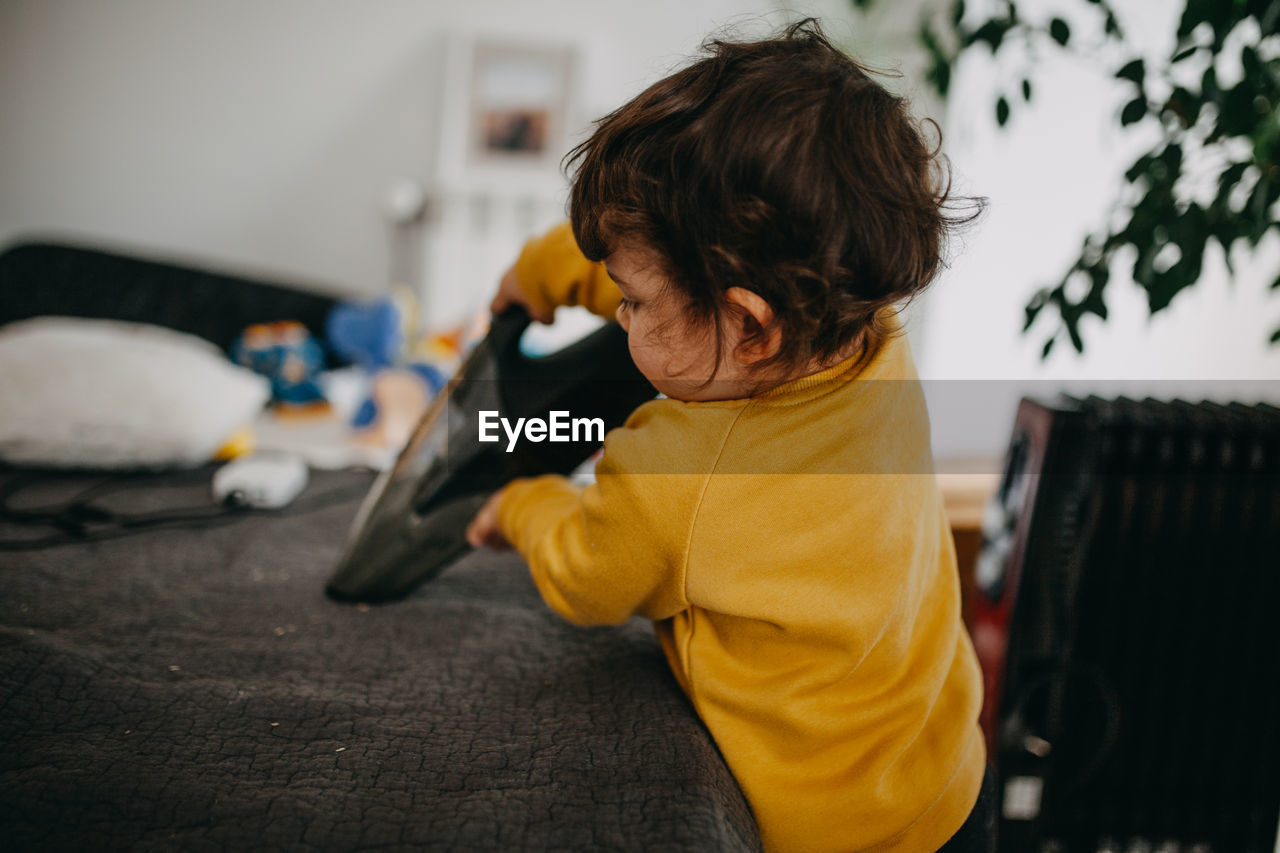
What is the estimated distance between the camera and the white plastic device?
1.01m

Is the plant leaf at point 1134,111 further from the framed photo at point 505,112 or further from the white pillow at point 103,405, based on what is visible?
the framed photo at point 505,112

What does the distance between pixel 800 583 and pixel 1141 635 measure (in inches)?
27.3

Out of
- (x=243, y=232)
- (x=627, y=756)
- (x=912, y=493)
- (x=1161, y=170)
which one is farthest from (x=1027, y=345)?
(x=243, y=232)

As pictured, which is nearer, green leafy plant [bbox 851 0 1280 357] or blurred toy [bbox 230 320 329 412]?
green leafy plant [bbox 851 0 1280 357]

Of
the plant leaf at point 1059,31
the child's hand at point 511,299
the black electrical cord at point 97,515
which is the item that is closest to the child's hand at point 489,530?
the child's hand at point 511,299

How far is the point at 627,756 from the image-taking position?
0.52 metres

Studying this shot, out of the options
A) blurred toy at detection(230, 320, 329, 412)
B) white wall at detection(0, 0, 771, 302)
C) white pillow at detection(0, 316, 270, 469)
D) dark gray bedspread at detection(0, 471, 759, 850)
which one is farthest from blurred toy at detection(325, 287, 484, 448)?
dark gray bedspread at detection(0, 471, 759, 850)

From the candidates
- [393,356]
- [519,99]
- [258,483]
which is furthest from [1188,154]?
[519,99]

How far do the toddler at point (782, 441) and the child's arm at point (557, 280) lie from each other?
Result: 0.14 metres

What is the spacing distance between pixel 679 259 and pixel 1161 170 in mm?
637

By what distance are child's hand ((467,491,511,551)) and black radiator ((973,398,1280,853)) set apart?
25.3 inches

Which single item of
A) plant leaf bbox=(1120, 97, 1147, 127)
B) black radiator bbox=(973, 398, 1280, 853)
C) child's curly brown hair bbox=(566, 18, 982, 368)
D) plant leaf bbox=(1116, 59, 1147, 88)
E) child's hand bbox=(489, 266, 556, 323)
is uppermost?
plant leaf bbox=(1116, 59, 1147, 88)

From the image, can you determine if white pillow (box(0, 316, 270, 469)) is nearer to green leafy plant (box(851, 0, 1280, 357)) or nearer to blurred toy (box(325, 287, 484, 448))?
blurred toy (box(325, 287, 484, 448))

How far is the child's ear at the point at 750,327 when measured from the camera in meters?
0.49
